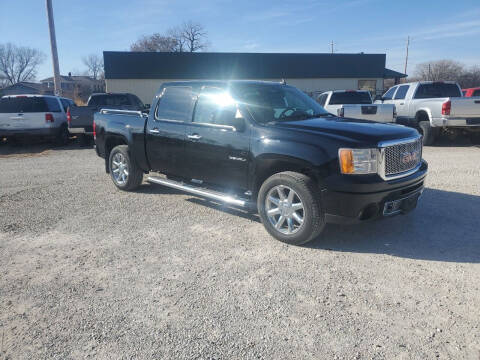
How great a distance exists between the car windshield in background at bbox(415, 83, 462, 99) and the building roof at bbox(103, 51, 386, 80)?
2474 cm

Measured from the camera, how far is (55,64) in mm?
21766

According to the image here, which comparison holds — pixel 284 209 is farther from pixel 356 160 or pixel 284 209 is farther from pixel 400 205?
pixel 400 205

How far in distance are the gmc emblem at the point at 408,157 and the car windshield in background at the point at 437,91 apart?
8.94 m

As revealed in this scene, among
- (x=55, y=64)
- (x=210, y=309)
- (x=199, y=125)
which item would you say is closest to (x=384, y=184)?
(x=210, y=309)

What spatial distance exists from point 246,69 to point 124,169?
104ft

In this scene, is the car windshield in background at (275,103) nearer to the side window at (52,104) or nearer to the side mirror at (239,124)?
the side mirror at (239,124)

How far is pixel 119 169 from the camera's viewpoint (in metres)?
6.77

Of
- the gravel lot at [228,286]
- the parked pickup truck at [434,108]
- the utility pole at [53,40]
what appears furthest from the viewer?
the utility pole at [53,40]

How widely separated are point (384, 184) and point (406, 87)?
10.5 metres

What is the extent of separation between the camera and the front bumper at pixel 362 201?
12.3 ft

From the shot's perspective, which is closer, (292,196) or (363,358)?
(363,358)

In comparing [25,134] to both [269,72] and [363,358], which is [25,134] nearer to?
[363,358]

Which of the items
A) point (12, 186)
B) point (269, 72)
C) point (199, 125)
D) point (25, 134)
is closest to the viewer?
point (199, 125)

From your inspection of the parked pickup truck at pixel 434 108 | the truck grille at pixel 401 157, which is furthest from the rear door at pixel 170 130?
the parked pickup truck at pixel 434 108
